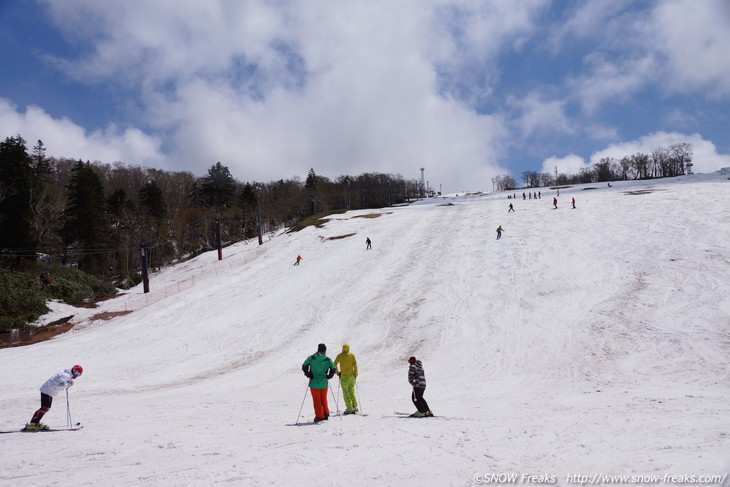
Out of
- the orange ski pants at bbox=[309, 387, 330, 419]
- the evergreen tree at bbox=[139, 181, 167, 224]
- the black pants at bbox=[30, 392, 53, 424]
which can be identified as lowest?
the orange ski pants at bbox=[309, 387, 330, 419]

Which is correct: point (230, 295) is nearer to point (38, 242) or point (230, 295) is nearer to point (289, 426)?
point (289, 426)

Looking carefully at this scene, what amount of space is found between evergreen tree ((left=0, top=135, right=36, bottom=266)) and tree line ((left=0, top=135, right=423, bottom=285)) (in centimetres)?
8

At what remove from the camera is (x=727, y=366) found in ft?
44.2

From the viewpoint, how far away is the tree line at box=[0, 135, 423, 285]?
42906mm

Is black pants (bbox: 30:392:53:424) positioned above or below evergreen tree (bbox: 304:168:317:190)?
below

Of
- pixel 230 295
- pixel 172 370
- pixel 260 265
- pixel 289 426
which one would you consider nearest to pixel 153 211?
pixel 260 265

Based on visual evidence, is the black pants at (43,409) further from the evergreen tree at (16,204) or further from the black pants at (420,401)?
the evergreen tree at (16,204)

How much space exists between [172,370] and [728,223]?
3778 centimetres

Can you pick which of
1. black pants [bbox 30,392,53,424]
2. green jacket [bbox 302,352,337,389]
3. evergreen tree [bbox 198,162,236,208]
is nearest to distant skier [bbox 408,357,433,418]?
green jacket [bbox 302,352,337,389]

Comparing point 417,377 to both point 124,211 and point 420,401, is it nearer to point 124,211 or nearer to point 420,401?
point 420,401

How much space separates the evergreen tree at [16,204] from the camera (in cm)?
4091

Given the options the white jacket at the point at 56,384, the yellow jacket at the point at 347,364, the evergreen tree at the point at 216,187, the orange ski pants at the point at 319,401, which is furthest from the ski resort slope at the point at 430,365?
the evergreen tree at the point at 216,187

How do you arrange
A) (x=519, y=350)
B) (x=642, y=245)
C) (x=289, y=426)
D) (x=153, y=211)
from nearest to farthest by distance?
1. (x=289, y=426)
2. (x=519, y=350)
3. (x=642, y=245)
4. (x=153, y=211)

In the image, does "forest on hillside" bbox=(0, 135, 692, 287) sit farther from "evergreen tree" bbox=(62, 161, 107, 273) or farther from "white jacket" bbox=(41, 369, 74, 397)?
"white jacket" bbox=(41, 369, 74, 397)
